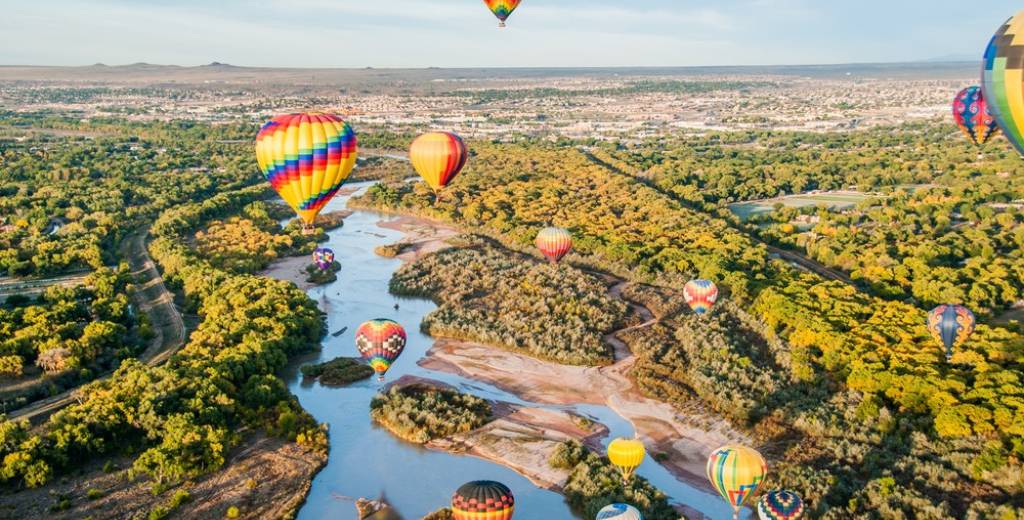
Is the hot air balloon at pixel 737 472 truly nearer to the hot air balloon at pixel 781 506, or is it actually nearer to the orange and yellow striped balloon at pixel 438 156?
the hot air balloon at pixel 781 506

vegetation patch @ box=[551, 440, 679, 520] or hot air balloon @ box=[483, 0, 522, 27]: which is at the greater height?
hot air balloon @ box=[483, 0, 522, 27]

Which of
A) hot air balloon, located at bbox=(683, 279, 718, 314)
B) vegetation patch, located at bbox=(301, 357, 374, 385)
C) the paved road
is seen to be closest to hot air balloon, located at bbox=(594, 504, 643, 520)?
vegetation patch, located at bbox=(301, 357, 374, 385)

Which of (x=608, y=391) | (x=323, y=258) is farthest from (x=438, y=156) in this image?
(x=608, y=391)

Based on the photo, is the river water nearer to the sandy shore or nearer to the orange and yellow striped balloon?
the orange and yellow striped balloon

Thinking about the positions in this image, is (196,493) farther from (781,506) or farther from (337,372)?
(781,506)

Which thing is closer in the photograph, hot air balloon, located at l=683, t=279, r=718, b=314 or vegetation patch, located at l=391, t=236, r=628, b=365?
vegetation patch, located at l=391, t=236, r=628, b=365

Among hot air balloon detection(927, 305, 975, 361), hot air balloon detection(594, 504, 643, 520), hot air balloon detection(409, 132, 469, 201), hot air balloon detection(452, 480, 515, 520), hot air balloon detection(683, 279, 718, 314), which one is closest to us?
hot air balloon detection(594, 504, 643, 520)

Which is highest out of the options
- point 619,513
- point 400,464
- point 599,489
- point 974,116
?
point 974,116
